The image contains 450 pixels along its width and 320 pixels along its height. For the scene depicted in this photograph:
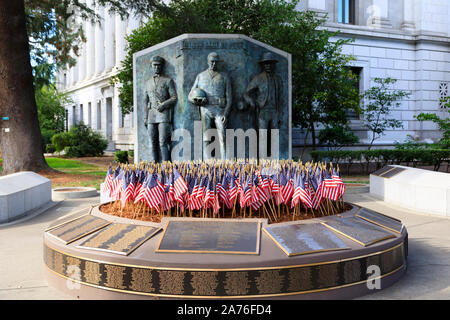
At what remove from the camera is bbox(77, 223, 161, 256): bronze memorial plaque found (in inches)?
168

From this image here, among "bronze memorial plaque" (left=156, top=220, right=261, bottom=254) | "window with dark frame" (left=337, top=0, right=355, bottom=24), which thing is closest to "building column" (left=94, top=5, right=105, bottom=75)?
"window with dark frame" (left=337, top=0, right=355, bottom=24)

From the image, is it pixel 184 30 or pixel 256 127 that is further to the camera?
pixel 184 30

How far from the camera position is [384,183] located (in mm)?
11078

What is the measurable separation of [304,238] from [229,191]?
1174 millimetres

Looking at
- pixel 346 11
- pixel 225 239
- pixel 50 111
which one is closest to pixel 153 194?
pixel 225 239

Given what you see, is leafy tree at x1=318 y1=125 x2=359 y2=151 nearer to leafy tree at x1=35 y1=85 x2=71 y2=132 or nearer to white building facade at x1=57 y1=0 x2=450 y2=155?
white building facade at x1=57 y1=0 x2=450 y2=155

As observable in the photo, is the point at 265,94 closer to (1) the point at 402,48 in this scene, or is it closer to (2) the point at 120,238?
(2) the point at 120,238

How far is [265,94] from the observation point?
10.3 metres

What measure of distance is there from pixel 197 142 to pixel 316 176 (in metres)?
5.12

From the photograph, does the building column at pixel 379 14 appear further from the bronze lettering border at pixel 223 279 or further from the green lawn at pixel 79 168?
the bronze lettering border at pixel 223 279

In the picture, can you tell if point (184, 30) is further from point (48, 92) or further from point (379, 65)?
point (48, 92)

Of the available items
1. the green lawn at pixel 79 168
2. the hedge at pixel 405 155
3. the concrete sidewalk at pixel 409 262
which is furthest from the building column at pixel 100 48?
the concrete sidewalk at pixel 409 262

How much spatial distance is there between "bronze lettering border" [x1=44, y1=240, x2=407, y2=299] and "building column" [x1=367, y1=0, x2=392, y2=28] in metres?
24.0

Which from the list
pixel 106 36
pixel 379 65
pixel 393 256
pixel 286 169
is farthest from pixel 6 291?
Answer: pixel 106 36
